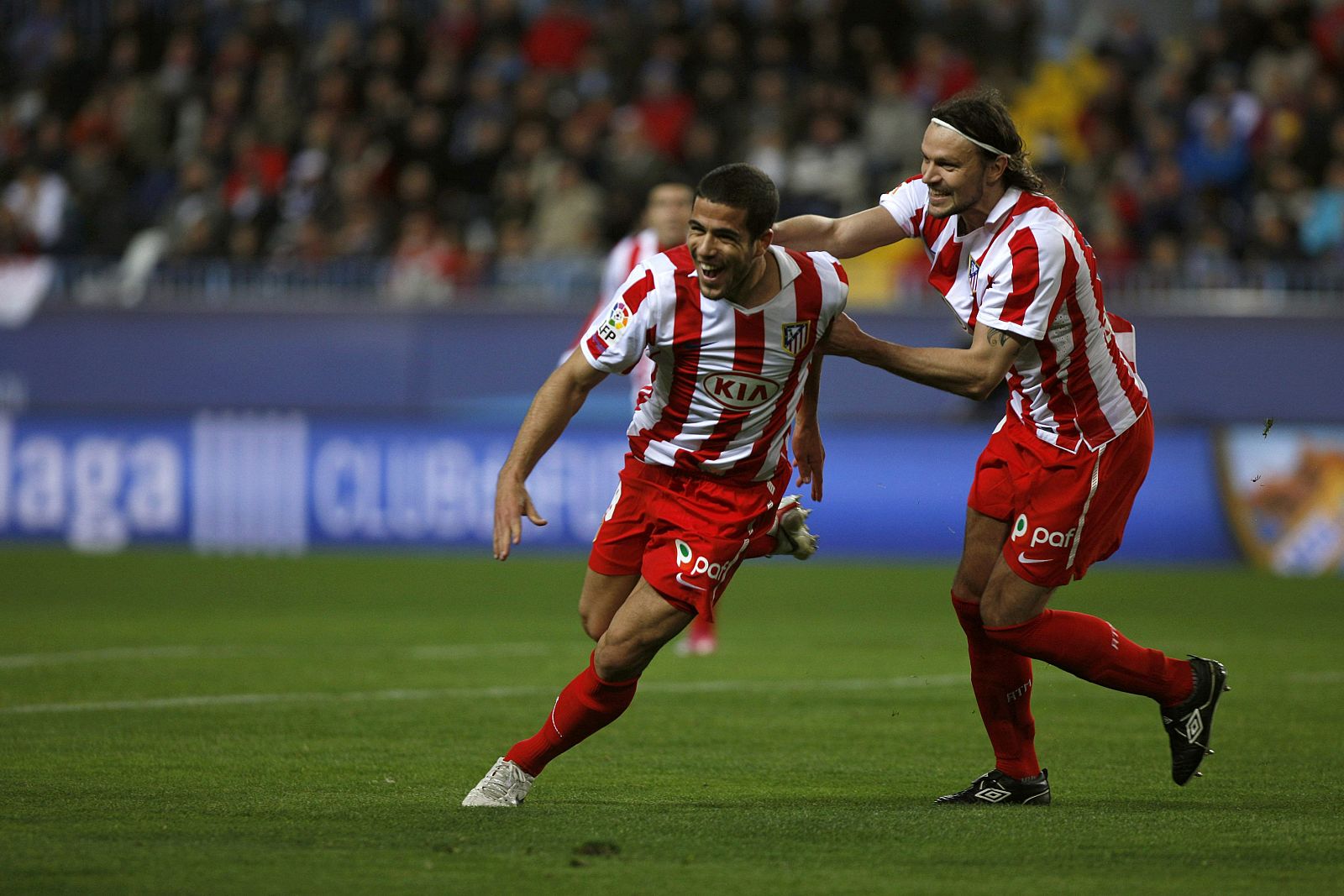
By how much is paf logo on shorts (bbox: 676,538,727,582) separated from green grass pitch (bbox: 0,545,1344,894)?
0.73m

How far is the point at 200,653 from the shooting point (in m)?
9.98

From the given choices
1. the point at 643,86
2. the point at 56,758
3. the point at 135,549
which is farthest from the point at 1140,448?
the point at 643,86

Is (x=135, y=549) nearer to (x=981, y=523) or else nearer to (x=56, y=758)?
(x=56, y=758)

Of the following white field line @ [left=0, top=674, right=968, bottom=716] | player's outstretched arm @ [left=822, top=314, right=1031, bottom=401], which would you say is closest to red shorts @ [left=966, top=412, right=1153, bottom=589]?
player's outstretched arm @ [left=822, top=314, right=1031, bottom=401]

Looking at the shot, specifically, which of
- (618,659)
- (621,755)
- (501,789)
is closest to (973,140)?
(618,659)

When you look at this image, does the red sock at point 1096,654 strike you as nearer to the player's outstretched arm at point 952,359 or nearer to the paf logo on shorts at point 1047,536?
the paf logo on shorts at point 1047,536

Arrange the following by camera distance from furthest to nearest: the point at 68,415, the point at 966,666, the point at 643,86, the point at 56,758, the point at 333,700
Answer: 1. the point at 643,86
2. the point at 68,415
3. the point at 966,666
4. the point at 333,700
5. the point at 56,758

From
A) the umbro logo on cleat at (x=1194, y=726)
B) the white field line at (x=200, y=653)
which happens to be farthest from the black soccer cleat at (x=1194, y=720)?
the white field line at (x=200, y=653)

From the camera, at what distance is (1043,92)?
65.3ft

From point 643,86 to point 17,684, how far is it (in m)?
12.2

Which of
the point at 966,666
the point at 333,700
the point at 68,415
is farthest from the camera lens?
the point at 68,415

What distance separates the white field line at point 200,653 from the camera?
31.5ft

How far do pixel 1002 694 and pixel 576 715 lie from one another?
4.73 feet

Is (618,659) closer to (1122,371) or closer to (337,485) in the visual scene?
(1122,371)
